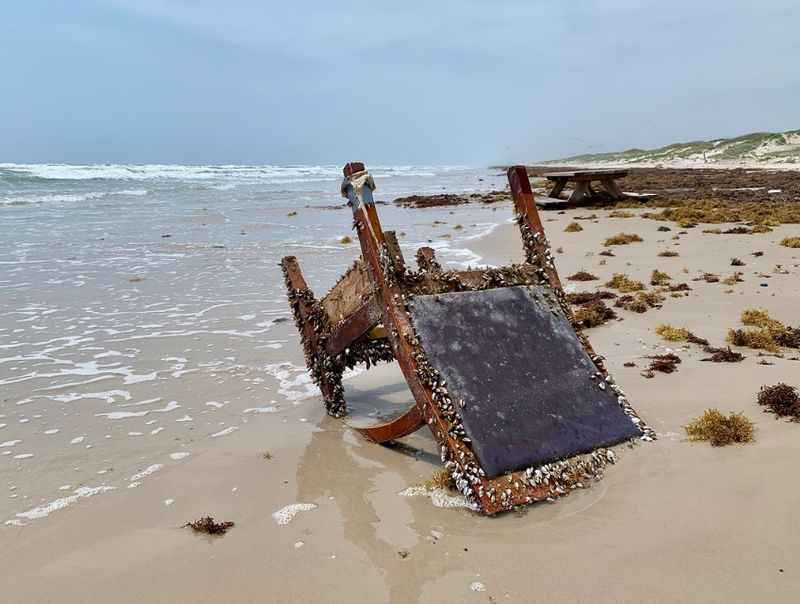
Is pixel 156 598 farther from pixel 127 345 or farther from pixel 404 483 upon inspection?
pixel 127 345

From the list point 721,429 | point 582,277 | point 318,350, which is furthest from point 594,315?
point 318,350

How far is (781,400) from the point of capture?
4.20 metres

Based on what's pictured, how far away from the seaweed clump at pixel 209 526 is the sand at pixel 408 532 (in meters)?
0.05

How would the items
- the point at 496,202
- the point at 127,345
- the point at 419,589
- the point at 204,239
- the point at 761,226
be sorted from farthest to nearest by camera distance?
the point at 496,202
the point at 204,239
the point at 761,226
the point at 127,345
the point at 419,589

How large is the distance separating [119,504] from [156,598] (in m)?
1.15

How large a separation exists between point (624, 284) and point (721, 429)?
536 cm

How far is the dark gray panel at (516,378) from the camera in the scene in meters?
3.29

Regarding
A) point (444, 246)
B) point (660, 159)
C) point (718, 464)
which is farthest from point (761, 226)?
point (660, 159)

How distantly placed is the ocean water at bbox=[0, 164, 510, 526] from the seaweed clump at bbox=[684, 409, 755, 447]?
10.1 feet

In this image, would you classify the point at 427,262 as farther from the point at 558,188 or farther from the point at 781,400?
the point at 558,188

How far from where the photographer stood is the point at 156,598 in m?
2.65

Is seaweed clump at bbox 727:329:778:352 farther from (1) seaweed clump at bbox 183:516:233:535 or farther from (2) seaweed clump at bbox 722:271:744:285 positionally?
(1) seaweed clump at bbox 183:516:233:535

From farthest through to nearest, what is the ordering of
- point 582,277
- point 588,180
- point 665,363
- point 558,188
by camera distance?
point 558,188 → point 588,180 → point 582,277 → point 665,363

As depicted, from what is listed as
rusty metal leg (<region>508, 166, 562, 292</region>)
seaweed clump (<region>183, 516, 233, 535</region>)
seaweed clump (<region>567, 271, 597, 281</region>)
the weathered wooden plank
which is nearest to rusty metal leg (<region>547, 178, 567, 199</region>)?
seaweed clump (<region>567, 271, 597, 281</region>)
